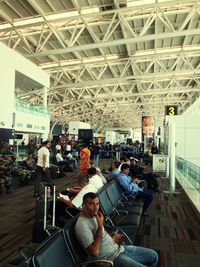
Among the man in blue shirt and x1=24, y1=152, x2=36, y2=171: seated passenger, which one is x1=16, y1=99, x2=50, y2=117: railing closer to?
x1=24, y1=152, x2=36, y2=171: seated passenger

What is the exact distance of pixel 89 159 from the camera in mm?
11094

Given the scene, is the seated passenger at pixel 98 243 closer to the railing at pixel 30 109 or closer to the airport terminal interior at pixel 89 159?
the airport terminal interior at pixel 89 159

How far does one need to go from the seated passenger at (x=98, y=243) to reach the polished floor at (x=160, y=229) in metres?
1.06

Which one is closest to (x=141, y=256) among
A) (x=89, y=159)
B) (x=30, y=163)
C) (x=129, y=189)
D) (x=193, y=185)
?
(x=129, y=189)

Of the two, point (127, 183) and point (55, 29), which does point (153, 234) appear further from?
point (55, 29)

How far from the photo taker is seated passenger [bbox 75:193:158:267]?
2.58m

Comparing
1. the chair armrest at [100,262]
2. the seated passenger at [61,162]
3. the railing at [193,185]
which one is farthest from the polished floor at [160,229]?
the seated passenger at [61,162]

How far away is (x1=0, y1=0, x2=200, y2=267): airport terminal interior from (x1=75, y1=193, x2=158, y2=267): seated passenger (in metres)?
0.01

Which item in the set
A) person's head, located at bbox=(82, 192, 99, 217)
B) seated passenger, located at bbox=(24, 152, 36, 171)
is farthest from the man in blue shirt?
seated passenger, located at bbox=(24, 152, 36, 171)

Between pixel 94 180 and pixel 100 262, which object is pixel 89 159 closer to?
pixel 94 180

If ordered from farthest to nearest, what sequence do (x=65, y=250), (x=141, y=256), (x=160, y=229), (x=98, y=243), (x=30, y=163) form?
1. (x=30, y=163)
2. (x=160, y=229)
3. (x=141, y=256)
4. (x=98, y=243)
5. (x=65, y=250)

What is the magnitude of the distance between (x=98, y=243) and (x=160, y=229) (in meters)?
3.15

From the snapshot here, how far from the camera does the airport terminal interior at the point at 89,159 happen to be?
13.1 ft

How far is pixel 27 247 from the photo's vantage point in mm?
2799
